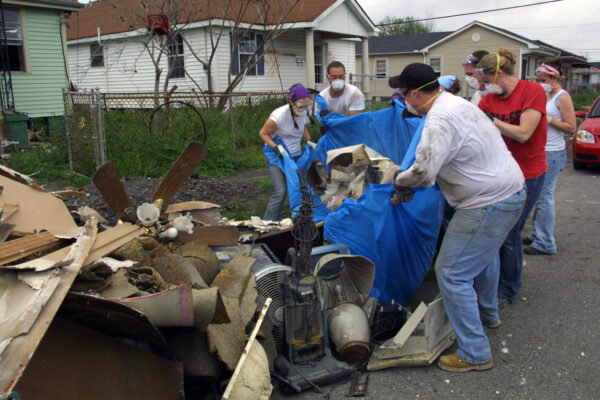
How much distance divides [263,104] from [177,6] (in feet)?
11.3

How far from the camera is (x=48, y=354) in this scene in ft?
7.38

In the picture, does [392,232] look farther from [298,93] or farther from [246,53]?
[246,53]

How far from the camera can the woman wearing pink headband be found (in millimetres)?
4707

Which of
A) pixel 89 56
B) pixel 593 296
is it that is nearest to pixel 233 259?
pixel 593 296

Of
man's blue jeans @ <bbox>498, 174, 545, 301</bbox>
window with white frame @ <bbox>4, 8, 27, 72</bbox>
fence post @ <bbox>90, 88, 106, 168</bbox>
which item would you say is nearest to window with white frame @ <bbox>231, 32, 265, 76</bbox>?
window with white frame @ <bbox>4, 8, 27, 72</bbox>

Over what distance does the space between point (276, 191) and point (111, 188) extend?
6.33 feet

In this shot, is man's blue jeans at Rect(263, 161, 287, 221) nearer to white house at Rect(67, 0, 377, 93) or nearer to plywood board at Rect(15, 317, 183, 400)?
plywood board at Rect(15, 317, 183, 400)

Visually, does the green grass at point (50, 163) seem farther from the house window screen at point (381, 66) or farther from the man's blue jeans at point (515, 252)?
the house window screen at point (381, 66)

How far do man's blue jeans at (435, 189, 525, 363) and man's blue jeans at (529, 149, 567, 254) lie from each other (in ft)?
6.63

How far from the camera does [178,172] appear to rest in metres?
4.08

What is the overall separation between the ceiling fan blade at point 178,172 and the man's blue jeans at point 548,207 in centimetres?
317

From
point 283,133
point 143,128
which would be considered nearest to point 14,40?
point 143,128

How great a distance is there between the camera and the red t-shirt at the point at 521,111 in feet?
11.7

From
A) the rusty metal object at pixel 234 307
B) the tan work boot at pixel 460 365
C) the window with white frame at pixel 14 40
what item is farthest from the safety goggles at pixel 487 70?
the window with white frame at pixel 14 40
